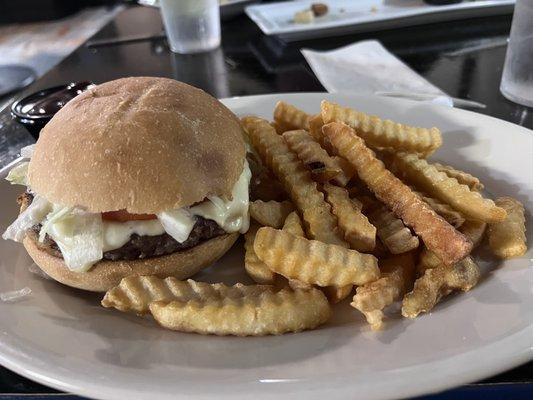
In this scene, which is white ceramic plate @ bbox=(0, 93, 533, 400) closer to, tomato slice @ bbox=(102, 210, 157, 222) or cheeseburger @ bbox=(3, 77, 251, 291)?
cheeseburger @ bbox=(3, 77, 251, 291)

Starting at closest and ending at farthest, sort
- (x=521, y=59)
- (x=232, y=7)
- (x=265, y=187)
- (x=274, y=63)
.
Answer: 1. (x=265, y=187)
2. (x=521, y=59)
3. (x=274, y=63)
4. (x=232, y=7)

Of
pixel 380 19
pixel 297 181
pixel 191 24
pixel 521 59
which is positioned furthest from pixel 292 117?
pixel 191 24

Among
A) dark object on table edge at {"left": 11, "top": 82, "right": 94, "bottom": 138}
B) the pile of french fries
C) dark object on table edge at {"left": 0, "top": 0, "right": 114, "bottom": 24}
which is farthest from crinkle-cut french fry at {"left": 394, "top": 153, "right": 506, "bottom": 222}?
dark object on table edge at {"left": 0, "top": 0, "right": 114, "bottom": 24}

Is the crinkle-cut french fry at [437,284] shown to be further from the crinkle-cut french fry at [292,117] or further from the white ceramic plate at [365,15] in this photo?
the white ceramic plate at [365,15]

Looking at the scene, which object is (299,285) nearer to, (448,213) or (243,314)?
(243,314)

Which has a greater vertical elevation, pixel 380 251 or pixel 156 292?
pixel 156 292

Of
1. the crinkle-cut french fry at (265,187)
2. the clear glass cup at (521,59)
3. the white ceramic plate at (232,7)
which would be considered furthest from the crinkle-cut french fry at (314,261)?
the white ceramic plate at (232,7)

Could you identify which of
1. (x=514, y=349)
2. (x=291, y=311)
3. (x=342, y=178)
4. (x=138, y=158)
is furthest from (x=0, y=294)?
(x=514, y=349)
